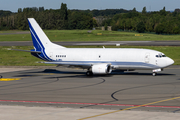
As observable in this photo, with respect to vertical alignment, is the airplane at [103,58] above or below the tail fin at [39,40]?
below

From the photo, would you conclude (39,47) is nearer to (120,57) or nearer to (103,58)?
(103,58)

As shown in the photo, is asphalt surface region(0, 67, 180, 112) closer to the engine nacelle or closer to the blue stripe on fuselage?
the engine nacelle

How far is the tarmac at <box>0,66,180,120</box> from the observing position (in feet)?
66.7

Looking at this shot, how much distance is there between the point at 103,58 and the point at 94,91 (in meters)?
12.9

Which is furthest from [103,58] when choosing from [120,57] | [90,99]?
[90,99]

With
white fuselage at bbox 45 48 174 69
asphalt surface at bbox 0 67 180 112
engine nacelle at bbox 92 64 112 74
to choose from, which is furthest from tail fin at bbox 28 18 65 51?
engine nacelle at bbox 92 64 112 74

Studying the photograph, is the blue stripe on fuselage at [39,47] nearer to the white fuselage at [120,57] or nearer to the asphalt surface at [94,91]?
the white fuselage at [120,57]

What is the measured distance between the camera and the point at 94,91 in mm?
30484

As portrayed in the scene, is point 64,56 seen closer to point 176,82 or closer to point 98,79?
point 98,79

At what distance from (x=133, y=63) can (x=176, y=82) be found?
7.88 metres

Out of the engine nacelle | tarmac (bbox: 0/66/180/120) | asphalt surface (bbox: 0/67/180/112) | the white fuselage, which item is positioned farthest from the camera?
the white fuselage

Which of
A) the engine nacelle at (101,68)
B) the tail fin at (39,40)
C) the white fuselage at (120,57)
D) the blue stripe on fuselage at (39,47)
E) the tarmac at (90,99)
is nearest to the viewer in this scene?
the tarmac at (90,99)

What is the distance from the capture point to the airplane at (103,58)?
40938 millimetres

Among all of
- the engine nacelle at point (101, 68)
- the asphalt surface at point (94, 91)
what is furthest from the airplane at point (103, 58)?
the asphalt surface at point (94, 91)
